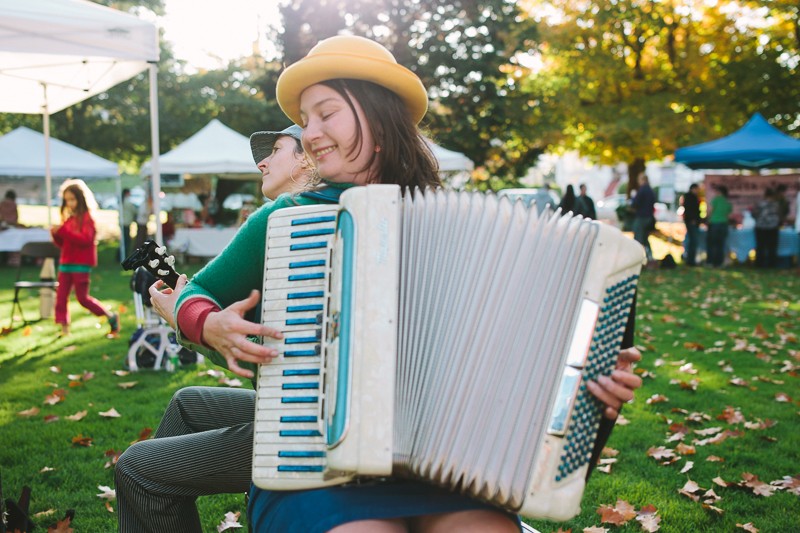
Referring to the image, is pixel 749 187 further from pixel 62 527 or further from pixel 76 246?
pixel 62 527

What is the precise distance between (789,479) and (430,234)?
3.19m

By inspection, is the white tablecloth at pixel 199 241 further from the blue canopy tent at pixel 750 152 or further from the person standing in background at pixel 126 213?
the blue canopy tent at pixel 750 152

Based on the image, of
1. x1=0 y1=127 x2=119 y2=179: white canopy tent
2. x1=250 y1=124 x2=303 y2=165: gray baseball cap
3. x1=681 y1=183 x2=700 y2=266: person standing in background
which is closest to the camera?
x1=250 y1=124 x2=303 y2=165: gray baseball cap

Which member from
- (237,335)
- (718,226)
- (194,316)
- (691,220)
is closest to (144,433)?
(194,316)

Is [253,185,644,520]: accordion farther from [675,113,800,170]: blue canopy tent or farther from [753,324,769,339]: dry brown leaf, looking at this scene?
[675,113,800,170]: blue canopy tent

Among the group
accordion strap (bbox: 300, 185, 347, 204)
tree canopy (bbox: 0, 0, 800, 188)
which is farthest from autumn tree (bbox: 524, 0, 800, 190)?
accordion strap (bbox: 300, 185, 347, 204)

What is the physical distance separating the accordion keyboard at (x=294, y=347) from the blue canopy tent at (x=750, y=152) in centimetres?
1446

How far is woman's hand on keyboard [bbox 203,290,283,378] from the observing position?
1763 millimetres

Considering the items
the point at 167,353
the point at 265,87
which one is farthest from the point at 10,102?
the point at 265,87

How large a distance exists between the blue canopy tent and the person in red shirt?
11.7 meters

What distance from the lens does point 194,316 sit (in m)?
1.95

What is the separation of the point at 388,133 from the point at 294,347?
0.71 meters

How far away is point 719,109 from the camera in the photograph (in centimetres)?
2106

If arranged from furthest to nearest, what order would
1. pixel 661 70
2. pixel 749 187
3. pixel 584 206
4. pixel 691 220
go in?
pixel 661 70
pixel 749 187
pixel 691 220
pixel 584 206
